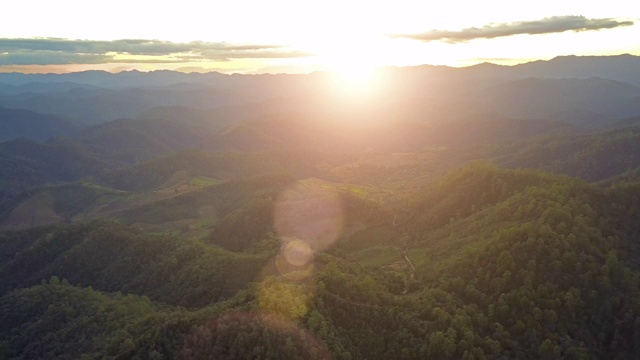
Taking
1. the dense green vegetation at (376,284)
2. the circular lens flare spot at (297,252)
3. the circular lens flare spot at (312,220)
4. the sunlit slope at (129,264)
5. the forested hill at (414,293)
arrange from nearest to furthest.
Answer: the forested hill at (414,293), the dense green vegetation at (376,284), the circular lens flare spot at (297,252), the sunlit slope at (129,264), the circular lens flare spot at (312,220)

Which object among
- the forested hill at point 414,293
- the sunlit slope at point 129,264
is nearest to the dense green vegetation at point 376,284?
the forested hill at point 414,293

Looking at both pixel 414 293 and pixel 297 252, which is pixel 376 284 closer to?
pixel 414 293

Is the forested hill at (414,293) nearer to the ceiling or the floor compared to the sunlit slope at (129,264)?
nearer to the ceiling

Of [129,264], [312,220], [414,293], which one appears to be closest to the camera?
[414,293]

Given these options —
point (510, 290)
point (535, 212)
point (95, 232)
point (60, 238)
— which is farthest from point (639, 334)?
point (60, 238)

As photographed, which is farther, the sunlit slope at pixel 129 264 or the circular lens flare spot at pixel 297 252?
the sunlit slope at pixel 129 264

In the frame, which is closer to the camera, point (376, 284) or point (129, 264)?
point (376, 284)

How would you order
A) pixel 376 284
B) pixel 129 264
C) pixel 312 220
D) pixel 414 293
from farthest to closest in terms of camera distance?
pixel 312 220
pixel 129 264
pixel 414 293
pixel 376 284

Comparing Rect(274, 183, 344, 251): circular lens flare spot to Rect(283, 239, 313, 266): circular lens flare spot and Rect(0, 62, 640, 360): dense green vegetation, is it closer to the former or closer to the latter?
Rect(0, 62, 640, 360): dense green vegetation

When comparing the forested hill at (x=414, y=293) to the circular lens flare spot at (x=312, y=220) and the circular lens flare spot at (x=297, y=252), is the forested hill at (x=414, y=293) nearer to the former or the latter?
the circular lens flare spot at (x=297, y=252)

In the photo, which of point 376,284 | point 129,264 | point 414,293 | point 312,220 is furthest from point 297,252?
point 129,264

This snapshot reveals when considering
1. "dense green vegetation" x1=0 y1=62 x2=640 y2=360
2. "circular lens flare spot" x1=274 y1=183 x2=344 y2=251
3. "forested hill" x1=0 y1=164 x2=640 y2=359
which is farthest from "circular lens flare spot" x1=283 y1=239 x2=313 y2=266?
"circular lens flare spot" x1=274 y1=183 x2=344 y2=251

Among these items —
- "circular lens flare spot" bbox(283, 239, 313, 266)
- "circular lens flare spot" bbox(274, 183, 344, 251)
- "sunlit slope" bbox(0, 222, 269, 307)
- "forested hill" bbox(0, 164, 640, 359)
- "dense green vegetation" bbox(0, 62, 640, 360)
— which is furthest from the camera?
"circular lens flare spot" bbox(274, 183, 344, 251)
